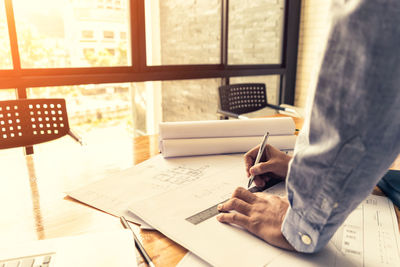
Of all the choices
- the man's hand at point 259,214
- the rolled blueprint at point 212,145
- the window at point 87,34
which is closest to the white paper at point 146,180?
the rolled blueprint at point 212,145

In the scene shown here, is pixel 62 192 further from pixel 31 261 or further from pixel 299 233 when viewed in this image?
pixel 299 233

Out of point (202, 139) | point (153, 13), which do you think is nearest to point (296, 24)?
point (153, 13)

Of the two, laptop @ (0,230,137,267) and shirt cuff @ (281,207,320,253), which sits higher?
shirt cuff @ (281,207,320,253)

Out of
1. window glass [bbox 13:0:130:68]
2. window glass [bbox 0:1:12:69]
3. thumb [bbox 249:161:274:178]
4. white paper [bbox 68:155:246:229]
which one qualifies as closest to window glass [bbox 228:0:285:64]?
window glass [bbox 13:0:130:68]

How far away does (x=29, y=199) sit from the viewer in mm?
733

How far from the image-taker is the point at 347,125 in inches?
15.6

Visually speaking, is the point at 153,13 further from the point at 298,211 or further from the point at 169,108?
the point at 298,211

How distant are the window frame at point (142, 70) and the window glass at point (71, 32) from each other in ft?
0.20

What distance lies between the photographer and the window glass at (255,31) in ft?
9.93

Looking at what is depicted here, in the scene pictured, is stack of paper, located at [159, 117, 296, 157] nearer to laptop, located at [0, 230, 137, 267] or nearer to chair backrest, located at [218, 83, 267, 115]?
laptop, located at [0, 230, 137, 267]

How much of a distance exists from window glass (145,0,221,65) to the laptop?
8.21 ft

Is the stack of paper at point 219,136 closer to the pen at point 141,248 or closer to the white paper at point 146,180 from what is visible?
the white paper at point 146,180

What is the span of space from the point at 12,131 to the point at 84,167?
0.81m

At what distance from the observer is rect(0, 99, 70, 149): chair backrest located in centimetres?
149
